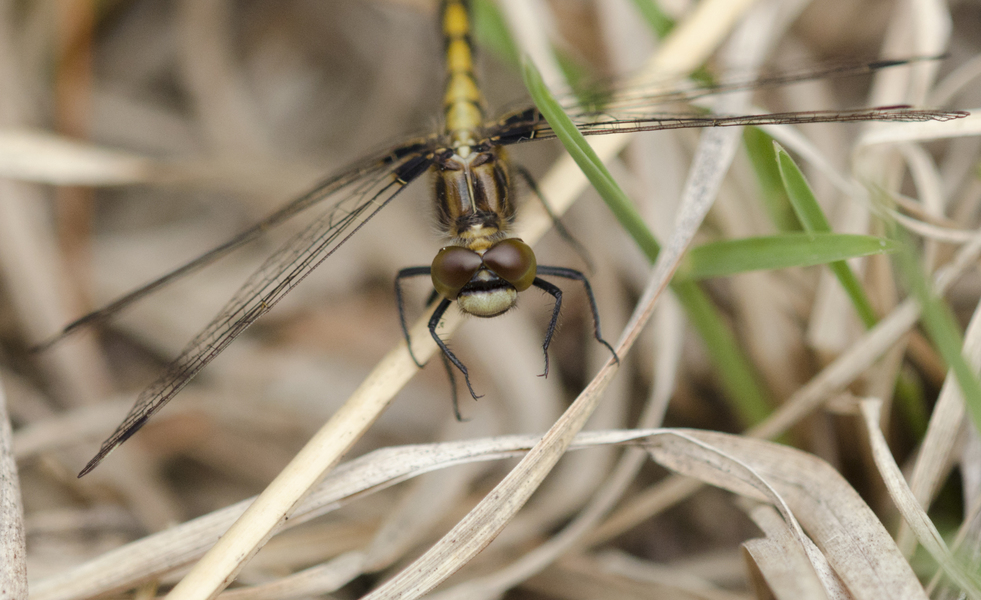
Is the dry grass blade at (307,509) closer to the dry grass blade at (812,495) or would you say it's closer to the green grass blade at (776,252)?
the dry grass blade at (812,495)

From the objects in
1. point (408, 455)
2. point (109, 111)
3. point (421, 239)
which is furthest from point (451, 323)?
point (109, 111)

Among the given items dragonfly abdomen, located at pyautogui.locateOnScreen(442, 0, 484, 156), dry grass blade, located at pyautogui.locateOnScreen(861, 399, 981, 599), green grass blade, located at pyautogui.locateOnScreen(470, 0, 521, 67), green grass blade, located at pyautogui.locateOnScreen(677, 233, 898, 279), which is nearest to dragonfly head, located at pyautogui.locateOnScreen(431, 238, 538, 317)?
green grass blade, located at pyautogui.locateOnScreen(677, 233, 898, 279)

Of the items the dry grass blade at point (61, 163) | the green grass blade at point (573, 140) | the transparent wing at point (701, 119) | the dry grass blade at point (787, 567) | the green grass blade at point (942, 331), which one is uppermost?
the dry grass blade at point (61, 163)

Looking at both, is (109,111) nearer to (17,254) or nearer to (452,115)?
(17,254)

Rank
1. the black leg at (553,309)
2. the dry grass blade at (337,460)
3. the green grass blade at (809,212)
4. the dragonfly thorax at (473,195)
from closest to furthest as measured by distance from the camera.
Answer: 1. the dry grass blade at (337,460)
2. the green grass blade at (809,212)
3. the black leg at (553,309)
4. the dragonfly thorax at (473,195)

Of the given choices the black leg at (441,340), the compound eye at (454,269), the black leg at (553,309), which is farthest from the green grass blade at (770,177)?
the black leg at (441,340)

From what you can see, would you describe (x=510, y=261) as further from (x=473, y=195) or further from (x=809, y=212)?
(x=809, y=212)

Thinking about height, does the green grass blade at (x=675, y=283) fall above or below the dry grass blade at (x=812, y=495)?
above
